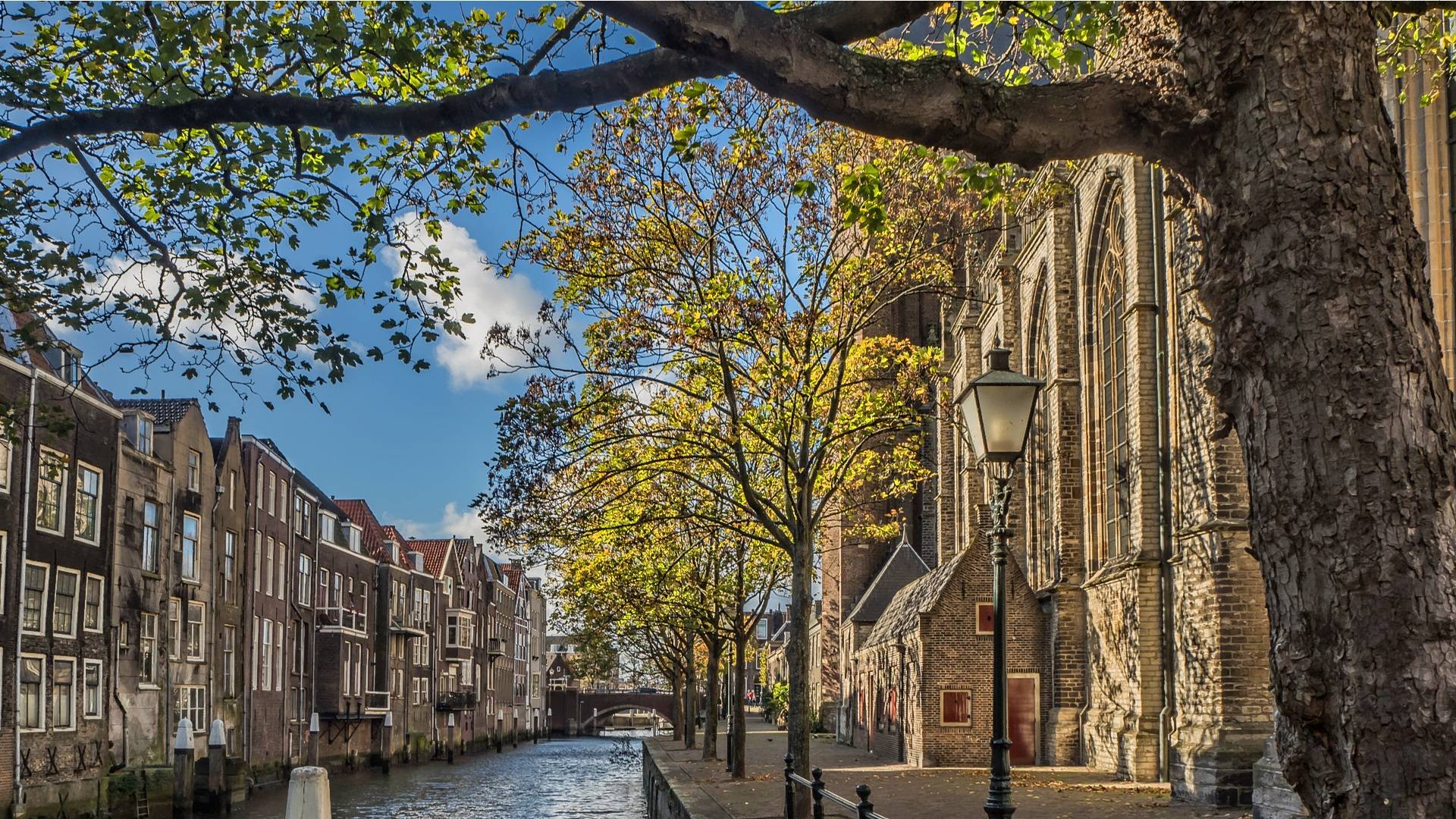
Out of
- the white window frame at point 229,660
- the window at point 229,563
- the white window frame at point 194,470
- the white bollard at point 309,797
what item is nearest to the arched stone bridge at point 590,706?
the white window frame at point 229,660

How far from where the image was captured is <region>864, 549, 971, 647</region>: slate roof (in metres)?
33.6

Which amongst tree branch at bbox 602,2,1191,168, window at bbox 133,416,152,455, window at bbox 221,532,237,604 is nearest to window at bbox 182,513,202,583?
window at bbox 221,532,237,604

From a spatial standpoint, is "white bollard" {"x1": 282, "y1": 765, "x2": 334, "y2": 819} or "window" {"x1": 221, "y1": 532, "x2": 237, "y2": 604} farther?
"window" {"x1": 221, "y1": 532, "x2": 237, "y2": 604}

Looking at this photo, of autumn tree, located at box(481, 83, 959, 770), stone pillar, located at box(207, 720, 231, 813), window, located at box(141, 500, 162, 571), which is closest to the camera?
autumn tree, located at box(481, 83, 959, 770)

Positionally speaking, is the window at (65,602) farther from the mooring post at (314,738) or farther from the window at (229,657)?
the mooring post at (314,738)

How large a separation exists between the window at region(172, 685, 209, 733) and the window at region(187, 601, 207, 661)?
3.04 feet

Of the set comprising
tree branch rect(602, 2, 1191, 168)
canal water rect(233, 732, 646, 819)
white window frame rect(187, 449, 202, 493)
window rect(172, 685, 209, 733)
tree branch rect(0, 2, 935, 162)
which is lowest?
canal water rect(233, 732, 646, 819)

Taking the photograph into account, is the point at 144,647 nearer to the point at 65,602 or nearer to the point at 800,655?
the point at 65,602

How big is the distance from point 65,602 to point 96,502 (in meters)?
2.73

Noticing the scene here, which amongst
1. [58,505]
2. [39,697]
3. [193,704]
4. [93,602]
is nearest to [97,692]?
[93,602]

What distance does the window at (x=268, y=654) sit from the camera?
48.6 m

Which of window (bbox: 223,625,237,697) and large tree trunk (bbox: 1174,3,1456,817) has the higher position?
large tree trunk (bbox: 1174,3,1456,817)

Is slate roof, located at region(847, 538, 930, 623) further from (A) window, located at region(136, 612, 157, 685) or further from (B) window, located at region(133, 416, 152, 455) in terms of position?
(B) window, located at region(133, 416, 152, 455)

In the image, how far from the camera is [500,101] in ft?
21.4
